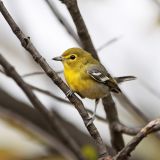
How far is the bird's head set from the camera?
316 centimetres

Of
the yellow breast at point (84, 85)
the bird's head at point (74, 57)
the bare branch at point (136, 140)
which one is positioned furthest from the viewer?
the bird's head at point (74, 57)

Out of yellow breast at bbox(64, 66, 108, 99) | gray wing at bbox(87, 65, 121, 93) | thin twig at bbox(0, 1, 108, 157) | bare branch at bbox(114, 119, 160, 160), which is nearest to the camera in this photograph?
bare branch at bbox(114, 119, 160, 160)

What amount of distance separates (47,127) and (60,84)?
1317 mm

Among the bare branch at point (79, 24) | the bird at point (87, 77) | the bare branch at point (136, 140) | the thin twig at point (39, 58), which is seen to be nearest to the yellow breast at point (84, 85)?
the bird at point (87, 77)

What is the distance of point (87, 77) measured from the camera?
306cm

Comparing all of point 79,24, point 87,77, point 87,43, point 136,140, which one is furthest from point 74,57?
point 136,140

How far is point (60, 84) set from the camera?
1917 millimetres

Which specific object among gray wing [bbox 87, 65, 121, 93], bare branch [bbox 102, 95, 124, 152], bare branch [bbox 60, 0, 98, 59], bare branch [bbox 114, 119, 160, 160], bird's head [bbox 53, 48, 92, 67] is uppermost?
bare branch [bbox 60, 0, 98, 59]

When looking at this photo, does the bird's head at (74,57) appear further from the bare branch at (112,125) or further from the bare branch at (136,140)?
the bare branch at (136,140)

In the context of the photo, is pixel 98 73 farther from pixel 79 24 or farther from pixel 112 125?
pixel 79 24

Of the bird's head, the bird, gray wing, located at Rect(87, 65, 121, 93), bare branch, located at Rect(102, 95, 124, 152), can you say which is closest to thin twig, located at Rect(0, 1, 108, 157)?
bare branch, located at Rect(102, 95, 124, 152)

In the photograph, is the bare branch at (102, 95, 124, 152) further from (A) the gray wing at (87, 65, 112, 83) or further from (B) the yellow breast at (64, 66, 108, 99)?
(A) the gray wing at (87, 65, 112, 83)

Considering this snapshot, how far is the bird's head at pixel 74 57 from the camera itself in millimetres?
3158

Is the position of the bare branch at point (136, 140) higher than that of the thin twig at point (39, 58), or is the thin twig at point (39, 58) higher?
the thin twig at point (39, 58)
